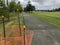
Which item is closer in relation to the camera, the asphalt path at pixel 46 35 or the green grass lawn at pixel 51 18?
the asphalt path at pixel 46 35

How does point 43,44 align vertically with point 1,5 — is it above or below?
below

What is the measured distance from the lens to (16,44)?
495 inches

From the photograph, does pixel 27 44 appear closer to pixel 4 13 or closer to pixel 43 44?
pixel 43 44

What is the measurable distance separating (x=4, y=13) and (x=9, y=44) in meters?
21.6

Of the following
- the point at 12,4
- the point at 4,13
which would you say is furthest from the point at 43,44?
the point at 12,4

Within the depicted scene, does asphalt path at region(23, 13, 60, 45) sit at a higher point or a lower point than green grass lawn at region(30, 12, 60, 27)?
higher

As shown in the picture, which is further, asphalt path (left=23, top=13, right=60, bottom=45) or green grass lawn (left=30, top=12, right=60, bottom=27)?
green grass lawn (left=30, top=12, right=60, bottom=27)

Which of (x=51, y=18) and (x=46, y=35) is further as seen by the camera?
(x=51, y=18)

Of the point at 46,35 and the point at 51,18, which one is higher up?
the point at 46,35

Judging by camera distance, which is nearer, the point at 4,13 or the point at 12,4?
the point at 4,13

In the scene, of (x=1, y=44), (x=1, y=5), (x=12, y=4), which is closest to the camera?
(x=1, y=44)

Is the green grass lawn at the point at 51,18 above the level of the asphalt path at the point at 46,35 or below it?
below

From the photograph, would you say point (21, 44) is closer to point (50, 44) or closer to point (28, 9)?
point (50, 44)

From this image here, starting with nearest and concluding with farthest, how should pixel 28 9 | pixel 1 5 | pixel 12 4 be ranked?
pixel 1 5
pixel 12 4
pixel 28 9
